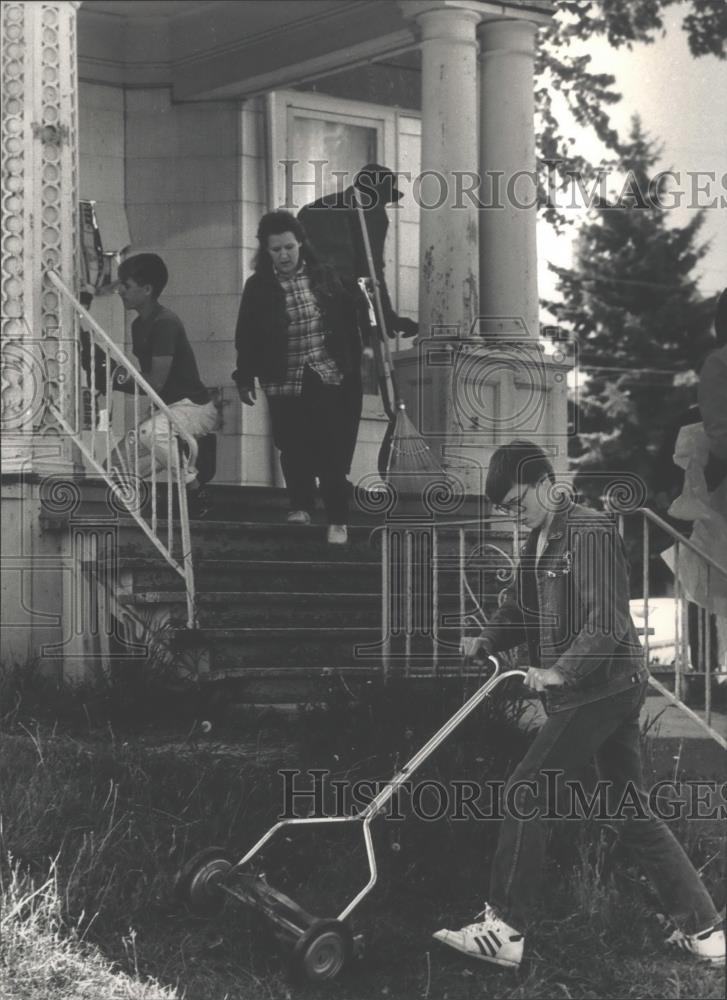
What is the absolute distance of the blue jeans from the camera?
4809 millimetres

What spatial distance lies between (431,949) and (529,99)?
5081mm

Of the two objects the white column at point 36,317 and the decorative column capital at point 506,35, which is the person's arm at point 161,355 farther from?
the decorative column capital at point 506,35

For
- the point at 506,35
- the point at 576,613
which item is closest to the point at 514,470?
the point at 576,613

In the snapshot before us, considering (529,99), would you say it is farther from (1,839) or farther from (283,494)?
(1,839)

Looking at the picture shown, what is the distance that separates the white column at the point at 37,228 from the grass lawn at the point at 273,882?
2.06m

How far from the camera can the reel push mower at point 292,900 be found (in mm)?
4605

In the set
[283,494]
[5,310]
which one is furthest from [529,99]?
[5,310]

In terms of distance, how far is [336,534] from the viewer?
7723mm

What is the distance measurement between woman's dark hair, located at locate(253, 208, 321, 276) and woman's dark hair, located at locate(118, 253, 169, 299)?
20.5 inches

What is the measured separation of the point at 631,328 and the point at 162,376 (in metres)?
17.7

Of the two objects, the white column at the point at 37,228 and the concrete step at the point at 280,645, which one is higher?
the white column at the point at 37,228

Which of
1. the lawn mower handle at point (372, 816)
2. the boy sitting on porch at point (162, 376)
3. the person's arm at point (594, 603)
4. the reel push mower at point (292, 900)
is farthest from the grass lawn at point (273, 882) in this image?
the boy sitting on porch at point (162, 376)

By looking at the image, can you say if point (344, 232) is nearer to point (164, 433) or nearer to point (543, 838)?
point (164, 433)

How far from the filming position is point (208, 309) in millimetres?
9977
